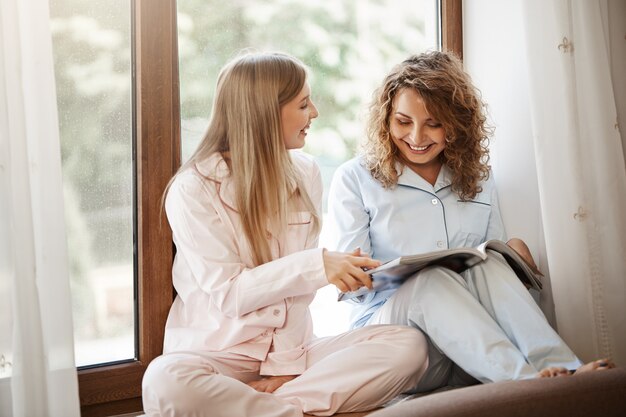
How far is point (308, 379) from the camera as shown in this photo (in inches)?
63.7

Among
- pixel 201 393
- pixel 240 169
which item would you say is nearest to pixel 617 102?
pixel 240 169

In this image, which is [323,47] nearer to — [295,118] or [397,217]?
[295,118]

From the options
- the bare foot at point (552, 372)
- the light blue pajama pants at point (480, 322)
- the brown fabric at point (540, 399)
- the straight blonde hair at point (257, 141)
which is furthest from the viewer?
the straight blonde hair at point (257, 141)

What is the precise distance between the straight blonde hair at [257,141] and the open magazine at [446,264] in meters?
0.25

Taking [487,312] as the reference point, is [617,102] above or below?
above

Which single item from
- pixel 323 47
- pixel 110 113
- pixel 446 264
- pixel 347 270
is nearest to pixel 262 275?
pixel 347 270

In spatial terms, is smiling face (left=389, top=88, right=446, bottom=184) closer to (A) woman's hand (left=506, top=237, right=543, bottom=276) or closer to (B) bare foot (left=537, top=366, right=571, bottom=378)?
(A) woman's hand (left=506, top=237, right=543, bottom=276)

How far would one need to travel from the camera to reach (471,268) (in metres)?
1.79

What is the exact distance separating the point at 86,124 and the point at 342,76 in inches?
32.1

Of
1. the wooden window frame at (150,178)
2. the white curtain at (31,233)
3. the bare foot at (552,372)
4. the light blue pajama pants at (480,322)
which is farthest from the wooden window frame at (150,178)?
the bare foot at (552,372)

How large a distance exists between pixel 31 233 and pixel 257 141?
1.92ft

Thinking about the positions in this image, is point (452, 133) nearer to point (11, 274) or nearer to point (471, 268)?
point (471, 268)

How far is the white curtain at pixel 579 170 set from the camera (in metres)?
1.95

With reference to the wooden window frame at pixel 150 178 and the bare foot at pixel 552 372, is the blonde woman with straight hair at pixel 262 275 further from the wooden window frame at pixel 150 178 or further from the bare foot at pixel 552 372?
the bare foot at pixel 552 372
